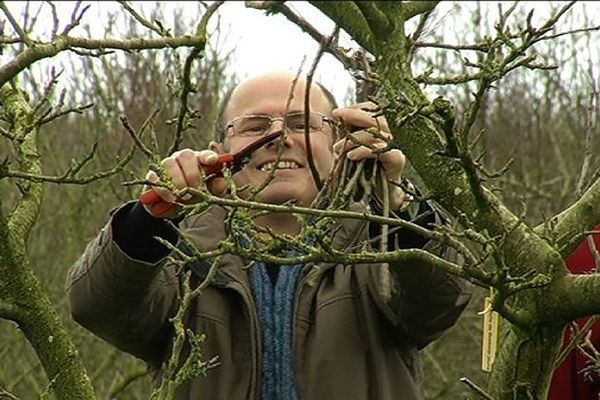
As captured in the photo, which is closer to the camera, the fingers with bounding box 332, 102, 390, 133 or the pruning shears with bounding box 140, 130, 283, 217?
the fingers with bounding box 332, 102, 390, 133

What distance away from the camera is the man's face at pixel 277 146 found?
118 inches

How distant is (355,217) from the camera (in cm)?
215

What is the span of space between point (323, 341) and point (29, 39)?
1.09 m

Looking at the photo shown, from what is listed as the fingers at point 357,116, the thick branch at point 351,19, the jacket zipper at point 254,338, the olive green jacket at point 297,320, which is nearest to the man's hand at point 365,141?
the fingers at point 357,116

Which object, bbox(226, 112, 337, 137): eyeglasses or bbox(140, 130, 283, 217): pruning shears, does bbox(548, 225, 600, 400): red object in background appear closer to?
bbox(226, 112, 337, 137): eyeglasses

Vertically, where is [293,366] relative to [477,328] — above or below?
below

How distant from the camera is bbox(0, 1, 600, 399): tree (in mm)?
2162

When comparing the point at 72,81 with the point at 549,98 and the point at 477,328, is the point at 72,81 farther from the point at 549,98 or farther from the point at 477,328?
the point at 549,98

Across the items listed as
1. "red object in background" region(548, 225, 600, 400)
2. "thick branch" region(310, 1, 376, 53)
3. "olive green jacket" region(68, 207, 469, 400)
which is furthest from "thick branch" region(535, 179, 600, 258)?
"red object in background" region(548, 225, 600, 400)

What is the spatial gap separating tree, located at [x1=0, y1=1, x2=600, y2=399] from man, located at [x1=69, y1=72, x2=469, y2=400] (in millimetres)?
397

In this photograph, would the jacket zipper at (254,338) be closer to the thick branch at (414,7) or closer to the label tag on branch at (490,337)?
the label tag on branch at (490,337)

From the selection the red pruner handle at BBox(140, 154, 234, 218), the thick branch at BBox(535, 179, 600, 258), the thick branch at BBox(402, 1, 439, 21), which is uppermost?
the thick branch at BBox(402, 1, 439, 21)

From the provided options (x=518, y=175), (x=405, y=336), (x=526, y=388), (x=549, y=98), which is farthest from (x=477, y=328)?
(x=526, y=388)

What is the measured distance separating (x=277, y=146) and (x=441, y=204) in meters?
0.67
